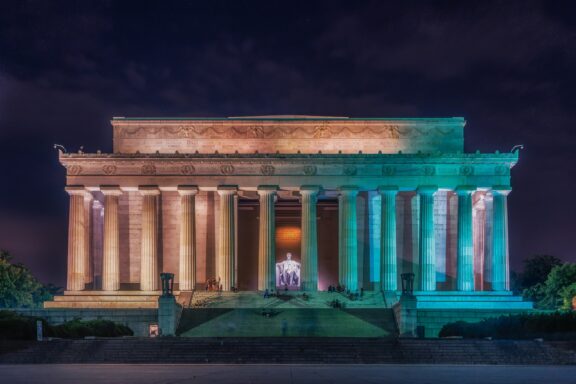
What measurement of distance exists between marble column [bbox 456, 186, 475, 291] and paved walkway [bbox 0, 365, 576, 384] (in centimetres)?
3292

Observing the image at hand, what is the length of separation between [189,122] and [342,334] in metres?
30.3

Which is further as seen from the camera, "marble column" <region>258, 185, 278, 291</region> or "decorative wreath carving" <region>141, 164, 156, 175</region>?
"decorative wreath carving" <region>141, 164, 156, 175</region>

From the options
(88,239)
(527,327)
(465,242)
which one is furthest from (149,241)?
(527,327)

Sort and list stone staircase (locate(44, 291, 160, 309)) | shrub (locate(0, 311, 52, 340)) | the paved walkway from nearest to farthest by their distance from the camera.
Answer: the paved walkway < shrub (locate(0, 311, 52, 340)) < stone staircase (locate(44, 291, 160, 309))

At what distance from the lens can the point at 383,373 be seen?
41250 millimetres

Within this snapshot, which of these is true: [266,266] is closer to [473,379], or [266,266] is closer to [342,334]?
[342,334]

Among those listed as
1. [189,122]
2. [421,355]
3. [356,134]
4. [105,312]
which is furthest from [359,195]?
[421,355]

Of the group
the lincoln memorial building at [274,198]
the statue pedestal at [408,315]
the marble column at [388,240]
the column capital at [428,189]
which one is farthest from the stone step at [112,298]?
the column capital at [428,189]

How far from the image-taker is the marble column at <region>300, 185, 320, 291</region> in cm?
7931

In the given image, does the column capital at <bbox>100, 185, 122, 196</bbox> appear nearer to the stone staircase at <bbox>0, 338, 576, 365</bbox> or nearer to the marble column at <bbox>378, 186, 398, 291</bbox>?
the marble column at <bbox>378, 186, 398, 291</bbox>

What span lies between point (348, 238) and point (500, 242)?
1505 cm

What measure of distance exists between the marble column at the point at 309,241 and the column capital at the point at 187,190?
10678 mm

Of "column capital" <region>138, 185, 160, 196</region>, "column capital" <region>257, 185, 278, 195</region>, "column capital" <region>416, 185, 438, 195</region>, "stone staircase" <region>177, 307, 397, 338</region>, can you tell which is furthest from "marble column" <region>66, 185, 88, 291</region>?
"column capital" <region>416, 185, 438, 195</region>

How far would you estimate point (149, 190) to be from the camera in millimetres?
79625
